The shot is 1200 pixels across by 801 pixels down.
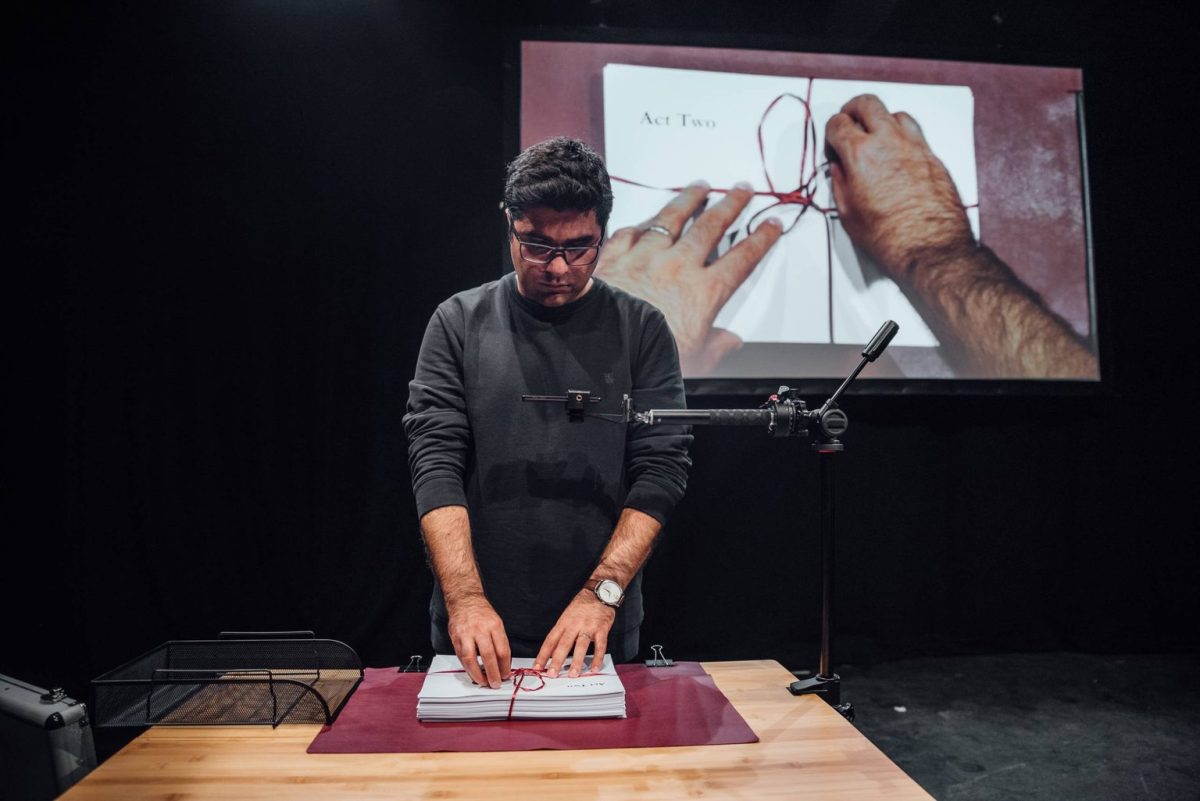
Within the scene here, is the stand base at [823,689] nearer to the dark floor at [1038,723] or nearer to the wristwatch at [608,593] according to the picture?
the wristwatch at [608,593]

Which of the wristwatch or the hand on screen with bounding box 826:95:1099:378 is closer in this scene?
the wristwatch

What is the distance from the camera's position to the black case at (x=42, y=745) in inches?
46.4

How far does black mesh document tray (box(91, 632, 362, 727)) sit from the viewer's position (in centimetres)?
110

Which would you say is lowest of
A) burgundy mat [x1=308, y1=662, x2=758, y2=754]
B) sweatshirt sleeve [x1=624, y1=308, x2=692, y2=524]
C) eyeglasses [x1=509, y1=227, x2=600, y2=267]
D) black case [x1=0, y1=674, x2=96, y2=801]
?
black case [x1=0, y1=674, x2=96, y2=801]

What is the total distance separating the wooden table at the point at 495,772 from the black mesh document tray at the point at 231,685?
46 mm

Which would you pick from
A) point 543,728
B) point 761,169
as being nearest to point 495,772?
point 543,728

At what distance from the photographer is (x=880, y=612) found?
118 inches

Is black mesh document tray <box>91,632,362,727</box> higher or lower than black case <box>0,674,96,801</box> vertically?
higher

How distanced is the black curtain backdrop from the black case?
1.52 m

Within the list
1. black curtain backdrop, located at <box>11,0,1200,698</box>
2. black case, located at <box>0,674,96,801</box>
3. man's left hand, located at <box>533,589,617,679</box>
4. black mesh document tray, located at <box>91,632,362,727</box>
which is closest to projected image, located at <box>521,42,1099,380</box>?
black curtain backdrop, located at <box>11,0,1200,698</box>

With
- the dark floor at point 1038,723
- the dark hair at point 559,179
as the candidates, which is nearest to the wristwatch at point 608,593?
the dark hair at point 559,179

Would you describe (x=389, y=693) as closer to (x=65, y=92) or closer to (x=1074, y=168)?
(x=65, y=92)

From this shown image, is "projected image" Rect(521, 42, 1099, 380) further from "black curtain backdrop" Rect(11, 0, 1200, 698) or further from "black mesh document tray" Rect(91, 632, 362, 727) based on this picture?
"black mesh document tray" Rect(91, 632, 362, 727)

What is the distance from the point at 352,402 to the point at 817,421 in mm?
2006
